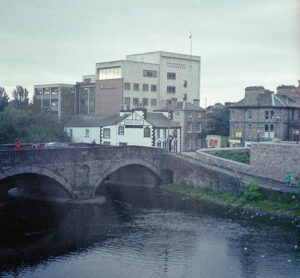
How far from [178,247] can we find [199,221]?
8732mm

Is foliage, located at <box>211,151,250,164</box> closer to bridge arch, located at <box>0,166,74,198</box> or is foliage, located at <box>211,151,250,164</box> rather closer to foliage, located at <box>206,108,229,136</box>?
foliage, located at <box>206,108,229,136</box>

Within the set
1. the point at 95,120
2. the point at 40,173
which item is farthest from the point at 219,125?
the point at 40,173

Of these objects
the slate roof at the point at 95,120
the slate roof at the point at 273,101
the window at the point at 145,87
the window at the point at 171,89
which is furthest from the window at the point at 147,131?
the window at the point at 171,89

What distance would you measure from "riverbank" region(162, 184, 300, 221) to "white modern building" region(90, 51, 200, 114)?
37592mm

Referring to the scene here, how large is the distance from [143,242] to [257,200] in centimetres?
1803

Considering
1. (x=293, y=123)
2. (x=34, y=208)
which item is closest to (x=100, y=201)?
(x=34, y=208)

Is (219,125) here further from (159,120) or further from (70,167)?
(70,167)

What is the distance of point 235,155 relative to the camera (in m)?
63.2

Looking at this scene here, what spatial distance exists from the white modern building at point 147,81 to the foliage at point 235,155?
1130 inches

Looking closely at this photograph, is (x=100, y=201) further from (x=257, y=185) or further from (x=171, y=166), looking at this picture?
(x=257, y=185)

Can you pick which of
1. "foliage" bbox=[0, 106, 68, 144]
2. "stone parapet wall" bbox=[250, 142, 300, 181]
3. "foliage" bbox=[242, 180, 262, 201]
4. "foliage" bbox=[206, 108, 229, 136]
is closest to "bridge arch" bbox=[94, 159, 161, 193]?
"stone parapet wall" bbox=[250, 142, 300, 181]

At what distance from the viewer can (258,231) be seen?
40312 millimetres

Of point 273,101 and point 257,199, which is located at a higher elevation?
→ point 273,101

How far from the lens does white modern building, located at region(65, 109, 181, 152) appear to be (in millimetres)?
72562
